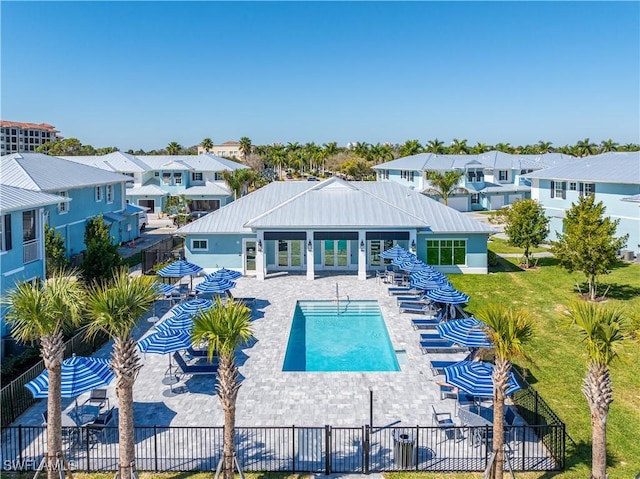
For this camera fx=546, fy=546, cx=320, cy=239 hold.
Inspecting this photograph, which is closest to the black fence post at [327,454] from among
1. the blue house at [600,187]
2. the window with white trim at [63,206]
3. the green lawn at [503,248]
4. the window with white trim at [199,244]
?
the window with white trim at [199,244]

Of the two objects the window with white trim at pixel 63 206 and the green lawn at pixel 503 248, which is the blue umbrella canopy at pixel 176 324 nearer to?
the window with white trim at pixel 63 206

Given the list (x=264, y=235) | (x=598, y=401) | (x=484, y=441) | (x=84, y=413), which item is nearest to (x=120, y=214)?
(x=264, y=235)

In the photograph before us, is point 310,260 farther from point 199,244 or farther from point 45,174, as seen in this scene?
point 45,174

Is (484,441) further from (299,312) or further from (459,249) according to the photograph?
(459,249)

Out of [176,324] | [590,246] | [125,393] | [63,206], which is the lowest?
[176,324]

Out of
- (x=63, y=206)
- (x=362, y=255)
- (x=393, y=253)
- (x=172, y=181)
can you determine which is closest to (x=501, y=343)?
(x=393, y=253)

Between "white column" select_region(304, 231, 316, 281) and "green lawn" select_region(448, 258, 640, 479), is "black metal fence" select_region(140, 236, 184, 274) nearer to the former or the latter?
"white column" select_region(304, 231, 316, 281)

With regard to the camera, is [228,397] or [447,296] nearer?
[228,397]
